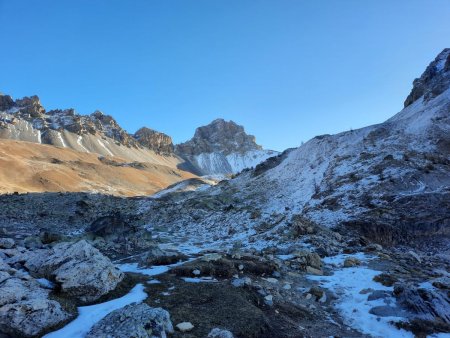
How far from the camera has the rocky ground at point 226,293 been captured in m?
7.79

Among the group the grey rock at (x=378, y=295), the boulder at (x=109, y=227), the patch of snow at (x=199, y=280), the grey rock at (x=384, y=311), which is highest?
the boulder at (x=109, y=227)

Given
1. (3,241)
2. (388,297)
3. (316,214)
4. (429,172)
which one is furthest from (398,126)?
(3,241)

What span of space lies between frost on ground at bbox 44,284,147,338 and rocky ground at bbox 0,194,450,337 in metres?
0.03

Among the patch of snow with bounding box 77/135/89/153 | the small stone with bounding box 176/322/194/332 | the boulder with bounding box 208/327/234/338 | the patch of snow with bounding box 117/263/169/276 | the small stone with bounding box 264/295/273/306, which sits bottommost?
the small stone with bounding box 264/295/273/306

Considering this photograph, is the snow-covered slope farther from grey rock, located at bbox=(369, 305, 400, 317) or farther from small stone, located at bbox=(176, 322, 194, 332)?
small stone, located at bbox=(176, 322, 194, 332)

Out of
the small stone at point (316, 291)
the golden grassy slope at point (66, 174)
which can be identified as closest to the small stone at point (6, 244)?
the small stone at point (316, 291)

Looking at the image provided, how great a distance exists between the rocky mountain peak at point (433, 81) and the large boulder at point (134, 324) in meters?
42.7

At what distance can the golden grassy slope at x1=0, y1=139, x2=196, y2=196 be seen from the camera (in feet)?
279

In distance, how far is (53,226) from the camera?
100.0 feet

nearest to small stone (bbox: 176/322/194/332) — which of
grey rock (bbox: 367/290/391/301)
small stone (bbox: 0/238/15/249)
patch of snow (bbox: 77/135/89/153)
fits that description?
grey rock (bbox: 367/290/391/301)

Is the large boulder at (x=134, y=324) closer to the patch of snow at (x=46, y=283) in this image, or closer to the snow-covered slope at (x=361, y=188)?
the patch of snow at (x=46, y=283)

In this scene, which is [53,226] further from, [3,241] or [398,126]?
[398,126]

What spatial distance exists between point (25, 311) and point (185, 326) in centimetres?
341

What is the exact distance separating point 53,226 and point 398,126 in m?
34.7
